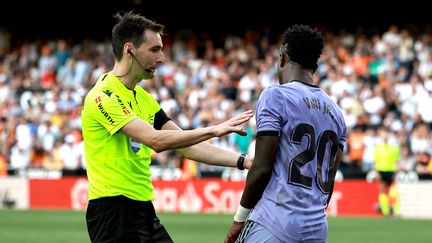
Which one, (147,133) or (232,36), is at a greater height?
(232,36)

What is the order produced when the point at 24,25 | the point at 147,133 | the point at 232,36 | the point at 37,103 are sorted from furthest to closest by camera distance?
the point at 24,25 → the point at 232,36 → the point at 37,103 → the point at 147,133

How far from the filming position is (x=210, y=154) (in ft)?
21.8

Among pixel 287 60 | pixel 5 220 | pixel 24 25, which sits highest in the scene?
pixel 24 25

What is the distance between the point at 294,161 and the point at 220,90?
20.5m

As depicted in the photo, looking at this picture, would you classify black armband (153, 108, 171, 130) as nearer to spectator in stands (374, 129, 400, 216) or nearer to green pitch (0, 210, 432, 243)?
green pitch (0, 210, 432, 243)

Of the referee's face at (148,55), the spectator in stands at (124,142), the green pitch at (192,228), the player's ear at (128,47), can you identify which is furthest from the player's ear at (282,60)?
the green pitch at (192,228)

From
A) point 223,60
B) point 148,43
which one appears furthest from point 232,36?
point 148,43

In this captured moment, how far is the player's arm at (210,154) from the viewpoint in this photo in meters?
6.48

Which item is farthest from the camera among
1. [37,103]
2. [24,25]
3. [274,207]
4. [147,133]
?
[24,25]

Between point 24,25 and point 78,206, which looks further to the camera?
point 24,25

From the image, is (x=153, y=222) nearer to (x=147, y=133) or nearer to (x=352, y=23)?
(x=147, y=133)

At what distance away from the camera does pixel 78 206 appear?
24.1 meters

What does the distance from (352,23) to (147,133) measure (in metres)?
24.6

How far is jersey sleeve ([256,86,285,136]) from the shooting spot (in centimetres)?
523
